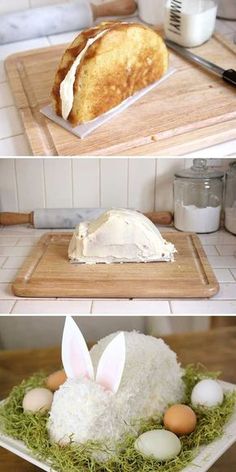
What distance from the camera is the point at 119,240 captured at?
0.71 m

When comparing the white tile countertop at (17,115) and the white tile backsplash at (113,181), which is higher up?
the white tile countertop at (17,115)

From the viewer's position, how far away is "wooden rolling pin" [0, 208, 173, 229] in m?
0.78

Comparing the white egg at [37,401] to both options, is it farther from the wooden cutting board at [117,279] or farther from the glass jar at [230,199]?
the glass jar at [230,199]

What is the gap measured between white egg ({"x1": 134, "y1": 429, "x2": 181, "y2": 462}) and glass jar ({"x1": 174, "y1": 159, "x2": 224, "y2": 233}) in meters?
0.26

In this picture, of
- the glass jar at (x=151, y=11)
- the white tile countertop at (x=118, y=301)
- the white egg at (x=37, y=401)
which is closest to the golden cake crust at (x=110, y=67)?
the glass jar at (x=151, y=11)

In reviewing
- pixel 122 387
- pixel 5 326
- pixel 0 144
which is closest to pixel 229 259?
pixel 122 387

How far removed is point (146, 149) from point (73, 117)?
0.08 m

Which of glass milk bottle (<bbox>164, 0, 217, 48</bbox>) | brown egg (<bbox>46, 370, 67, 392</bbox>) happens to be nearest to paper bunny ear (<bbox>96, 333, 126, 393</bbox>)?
brown egg (<bbox>46, 370, 67, 392</bbox>)

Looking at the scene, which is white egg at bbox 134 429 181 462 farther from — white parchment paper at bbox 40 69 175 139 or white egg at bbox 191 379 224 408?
white parchment paper at bbox 40 69 175 139

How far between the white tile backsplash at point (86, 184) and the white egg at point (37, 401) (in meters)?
0.21

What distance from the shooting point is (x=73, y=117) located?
2.13 feet

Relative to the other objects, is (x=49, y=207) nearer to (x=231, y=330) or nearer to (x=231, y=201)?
(x=231, y=201)

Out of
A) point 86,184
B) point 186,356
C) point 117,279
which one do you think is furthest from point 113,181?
point 186,356

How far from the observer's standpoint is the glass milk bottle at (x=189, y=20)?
75cm
